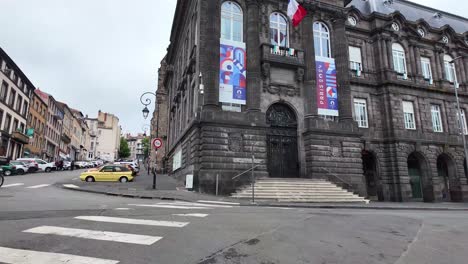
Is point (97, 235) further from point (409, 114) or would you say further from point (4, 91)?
point (4, 91)

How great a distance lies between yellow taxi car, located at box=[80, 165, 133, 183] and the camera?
2412cm

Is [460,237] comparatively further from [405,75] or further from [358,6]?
[358,6]

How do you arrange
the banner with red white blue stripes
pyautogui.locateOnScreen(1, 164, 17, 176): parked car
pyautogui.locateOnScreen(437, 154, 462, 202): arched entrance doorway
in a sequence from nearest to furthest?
the banner with red white blue stripes, pyautogui.locateOnScreen(437, 154, 462, 202): arched entrance doorway, pyautogui.locateOnScreen(1, 164, 17, 176): parked car

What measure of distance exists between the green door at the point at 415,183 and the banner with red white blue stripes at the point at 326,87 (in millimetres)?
10482

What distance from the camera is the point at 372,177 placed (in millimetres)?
28031

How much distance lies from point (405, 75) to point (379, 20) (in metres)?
5.92

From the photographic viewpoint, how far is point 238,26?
23812mm

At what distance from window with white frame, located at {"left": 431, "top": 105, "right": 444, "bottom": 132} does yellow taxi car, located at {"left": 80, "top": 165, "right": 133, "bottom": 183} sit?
28.4 metres

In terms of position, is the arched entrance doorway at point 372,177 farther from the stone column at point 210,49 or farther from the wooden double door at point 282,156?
the stone column at point 210,49

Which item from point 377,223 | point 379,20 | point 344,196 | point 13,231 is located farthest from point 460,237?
point 379,20

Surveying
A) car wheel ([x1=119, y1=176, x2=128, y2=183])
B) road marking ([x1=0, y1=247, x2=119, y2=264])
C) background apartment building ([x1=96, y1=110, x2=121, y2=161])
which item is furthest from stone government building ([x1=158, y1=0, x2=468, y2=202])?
background apartment building ([x1=96, y1=110, x2=121, y2=161])

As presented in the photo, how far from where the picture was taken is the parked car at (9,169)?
29.2m

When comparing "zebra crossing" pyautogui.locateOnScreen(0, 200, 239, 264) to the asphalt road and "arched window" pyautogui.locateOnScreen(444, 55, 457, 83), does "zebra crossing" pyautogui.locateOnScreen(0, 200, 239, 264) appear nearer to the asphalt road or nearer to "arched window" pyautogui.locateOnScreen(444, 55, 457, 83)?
the asphalt road

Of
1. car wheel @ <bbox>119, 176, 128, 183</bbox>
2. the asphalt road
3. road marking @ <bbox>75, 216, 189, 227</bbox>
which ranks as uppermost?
car wheel @ <bbox>119, 176, 128, 183</bbox>
